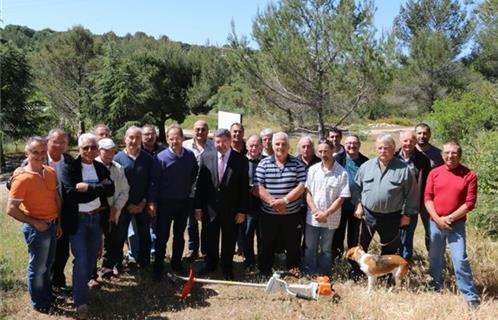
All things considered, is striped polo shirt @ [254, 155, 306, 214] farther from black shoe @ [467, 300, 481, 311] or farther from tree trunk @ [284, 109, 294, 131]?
tree trunk @ [284, 109, 294, 131]

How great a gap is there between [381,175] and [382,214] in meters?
0.40

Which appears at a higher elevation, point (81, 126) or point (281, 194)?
point (81, 126)

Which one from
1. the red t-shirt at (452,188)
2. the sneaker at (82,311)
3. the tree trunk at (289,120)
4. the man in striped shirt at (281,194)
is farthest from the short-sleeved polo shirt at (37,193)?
the tree trunk at (289,120)

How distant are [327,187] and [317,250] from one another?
76cm

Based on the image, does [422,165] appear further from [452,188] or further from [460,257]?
[460,257]

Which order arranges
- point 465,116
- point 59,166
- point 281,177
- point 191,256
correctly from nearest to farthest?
1. point 59,166
2. point 281,177
3. point 191,256
4. point 465,116

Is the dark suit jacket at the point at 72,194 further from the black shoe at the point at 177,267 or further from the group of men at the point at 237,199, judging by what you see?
the black shoe at the point at 177,267

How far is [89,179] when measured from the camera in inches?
156

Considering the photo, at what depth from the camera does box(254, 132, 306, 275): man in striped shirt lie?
450cm

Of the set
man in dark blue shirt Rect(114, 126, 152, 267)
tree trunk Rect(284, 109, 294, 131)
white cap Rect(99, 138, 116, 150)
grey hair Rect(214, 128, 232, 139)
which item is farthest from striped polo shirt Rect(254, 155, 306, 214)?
tree trunk Rect(284, 109, 294, 131)

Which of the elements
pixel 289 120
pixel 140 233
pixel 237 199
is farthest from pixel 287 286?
pixel 289 120

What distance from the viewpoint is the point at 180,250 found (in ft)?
16.0

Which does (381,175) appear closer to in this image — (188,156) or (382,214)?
(382,214)

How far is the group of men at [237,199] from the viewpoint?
3.90 metres
